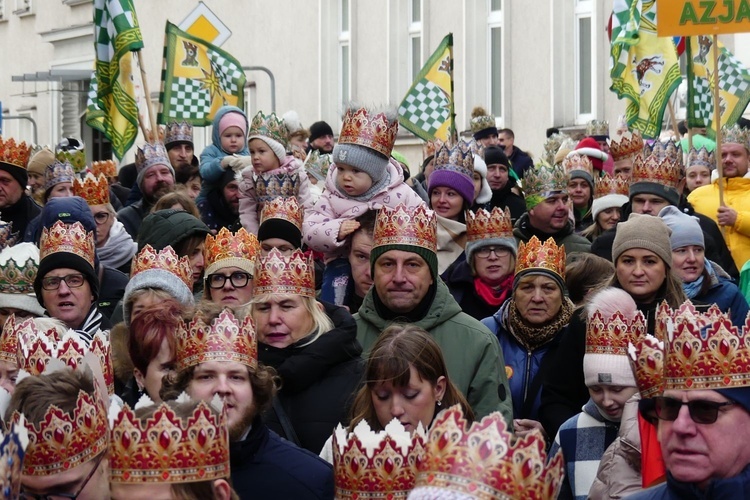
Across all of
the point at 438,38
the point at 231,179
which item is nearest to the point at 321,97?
the point at 438,38

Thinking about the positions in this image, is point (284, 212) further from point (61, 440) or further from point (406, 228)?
point (61, 440)

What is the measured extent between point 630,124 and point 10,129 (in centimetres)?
2593

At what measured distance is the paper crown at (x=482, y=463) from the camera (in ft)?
13.1

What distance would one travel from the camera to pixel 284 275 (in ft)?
23.1

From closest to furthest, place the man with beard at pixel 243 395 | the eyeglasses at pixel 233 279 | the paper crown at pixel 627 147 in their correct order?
the man with beard at pixel 243 395, the eyeglasses at pixel 233 279, the paper crown at pixel 627 147

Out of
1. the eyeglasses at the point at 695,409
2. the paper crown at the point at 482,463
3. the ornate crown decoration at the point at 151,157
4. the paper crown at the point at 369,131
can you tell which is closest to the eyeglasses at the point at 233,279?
the paper crown at the point at 369,131

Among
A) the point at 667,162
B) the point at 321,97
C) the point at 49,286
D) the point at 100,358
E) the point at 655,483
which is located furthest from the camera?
the point at 321,97

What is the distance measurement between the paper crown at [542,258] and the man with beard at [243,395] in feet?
7.35

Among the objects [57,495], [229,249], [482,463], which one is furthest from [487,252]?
[482,463]

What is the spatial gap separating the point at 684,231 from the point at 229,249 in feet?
7.95

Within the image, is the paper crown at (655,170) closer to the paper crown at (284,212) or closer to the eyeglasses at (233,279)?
the paper crown at (284,212)

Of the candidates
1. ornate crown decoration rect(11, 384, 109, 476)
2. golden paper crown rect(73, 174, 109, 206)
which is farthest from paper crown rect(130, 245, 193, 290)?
ornate crown decoration rect(11, 384, 109, 476)

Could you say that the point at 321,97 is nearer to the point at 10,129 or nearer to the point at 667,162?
the point at 10,129

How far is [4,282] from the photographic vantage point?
27.3 ft
